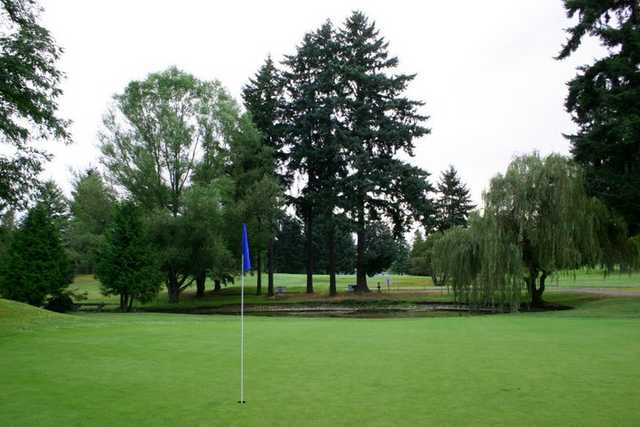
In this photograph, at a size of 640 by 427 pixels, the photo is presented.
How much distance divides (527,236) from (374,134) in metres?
17.1

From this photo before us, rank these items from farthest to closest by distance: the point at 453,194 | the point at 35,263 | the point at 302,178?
the point at 453,194
the point at 302,178
the point at 35,263

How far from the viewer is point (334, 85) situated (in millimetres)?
44406

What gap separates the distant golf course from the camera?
680 centimetres

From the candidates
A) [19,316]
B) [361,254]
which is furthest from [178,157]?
[19,316]

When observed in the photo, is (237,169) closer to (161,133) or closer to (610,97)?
(161,133)

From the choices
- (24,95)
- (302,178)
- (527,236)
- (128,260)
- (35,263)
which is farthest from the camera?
(302,178)

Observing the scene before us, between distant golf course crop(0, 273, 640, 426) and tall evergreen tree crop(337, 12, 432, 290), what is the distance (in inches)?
1097

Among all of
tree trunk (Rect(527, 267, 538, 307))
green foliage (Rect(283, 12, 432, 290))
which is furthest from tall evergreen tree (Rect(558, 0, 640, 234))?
green foliage (Rect(283, 12, 432, 290))

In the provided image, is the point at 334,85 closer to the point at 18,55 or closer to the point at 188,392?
the point at 18,55

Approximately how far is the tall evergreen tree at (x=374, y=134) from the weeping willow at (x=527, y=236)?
42.4ft

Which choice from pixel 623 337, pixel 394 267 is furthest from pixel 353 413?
pixel 394 267

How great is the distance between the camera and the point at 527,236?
2950 centimetres

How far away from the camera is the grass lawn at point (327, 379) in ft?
22.3

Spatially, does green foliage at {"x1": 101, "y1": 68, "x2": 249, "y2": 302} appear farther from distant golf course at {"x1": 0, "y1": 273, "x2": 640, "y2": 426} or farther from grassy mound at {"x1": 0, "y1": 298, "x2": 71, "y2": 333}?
distant golf course at {"x1": 0, "y1": 273, "x2": 640, "y2": 426}
